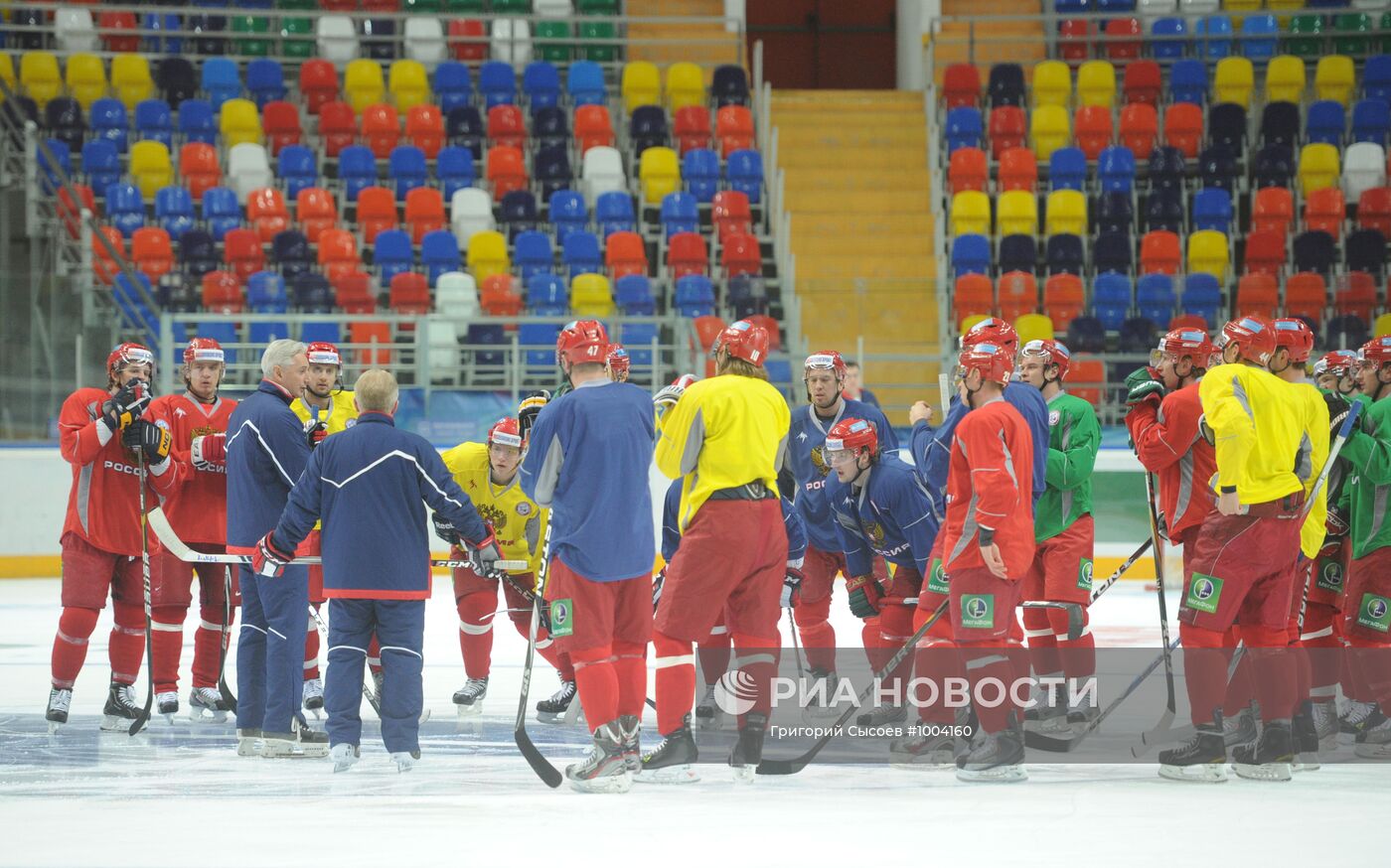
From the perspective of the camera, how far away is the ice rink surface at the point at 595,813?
424cm

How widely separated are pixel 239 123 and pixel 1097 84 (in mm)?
8979

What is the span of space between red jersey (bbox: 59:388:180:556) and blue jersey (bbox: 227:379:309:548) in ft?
2.21

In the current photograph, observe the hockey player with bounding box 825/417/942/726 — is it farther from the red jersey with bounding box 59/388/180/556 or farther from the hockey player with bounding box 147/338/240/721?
the red jersey with bounding box 59/388/180/556

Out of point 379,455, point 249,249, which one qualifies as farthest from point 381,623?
point 249,249

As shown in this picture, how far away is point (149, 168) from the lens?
51.6 ft

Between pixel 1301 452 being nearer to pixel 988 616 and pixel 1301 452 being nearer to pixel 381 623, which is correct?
pixel 988 616

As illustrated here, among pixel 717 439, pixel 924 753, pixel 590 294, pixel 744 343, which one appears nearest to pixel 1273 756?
pixel 924 753

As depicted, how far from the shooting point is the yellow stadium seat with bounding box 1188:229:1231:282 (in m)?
15.0

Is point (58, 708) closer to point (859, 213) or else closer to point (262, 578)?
point (262, 578)

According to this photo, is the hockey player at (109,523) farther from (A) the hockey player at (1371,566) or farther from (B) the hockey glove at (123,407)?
(A) the hockey player at (1371,566)

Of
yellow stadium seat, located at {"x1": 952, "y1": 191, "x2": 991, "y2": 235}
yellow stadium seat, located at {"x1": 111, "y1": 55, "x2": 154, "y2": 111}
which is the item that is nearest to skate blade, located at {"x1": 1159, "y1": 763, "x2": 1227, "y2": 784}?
yellow stadium seat, located at {"x1": 952, "y1": 191, "x2": 991, "y2": 235}

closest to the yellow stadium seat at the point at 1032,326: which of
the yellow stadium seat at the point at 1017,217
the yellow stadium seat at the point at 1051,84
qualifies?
the yellow stadium seat at the point at 1017,217

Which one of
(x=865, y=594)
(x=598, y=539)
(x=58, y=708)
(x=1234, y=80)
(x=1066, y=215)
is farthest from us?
(x=1234, y=80)

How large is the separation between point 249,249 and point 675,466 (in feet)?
33.7
